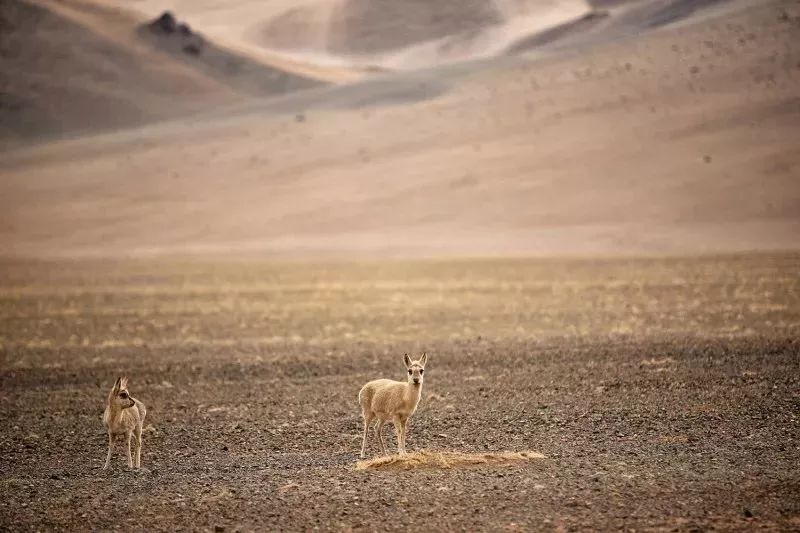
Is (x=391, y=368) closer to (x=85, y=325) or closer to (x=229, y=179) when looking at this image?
(x=85, y=325)

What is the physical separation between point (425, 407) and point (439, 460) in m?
3.90

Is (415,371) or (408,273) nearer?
(415,371)

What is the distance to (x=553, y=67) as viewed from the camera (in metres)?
79.3

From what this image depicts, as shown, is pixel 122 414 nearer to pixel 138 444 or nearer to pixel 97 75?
pixel 138 444

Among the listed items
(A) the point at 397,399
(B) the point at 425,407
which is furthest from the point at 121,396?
(B) the point at 425,407

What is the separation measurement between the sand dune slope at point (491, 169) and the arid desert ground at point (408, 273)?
26cm

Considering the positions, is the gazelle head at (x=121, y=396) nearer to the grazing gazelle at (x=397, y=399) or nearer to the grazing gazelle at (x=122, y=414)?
the grazing gazelle at (x=122, y=414)

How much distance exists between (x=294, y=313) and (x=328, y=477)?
18943 millimetres

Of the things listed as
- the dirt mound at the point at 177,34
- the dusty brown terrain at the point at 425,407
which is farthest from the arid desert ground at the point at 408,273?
the dirt mound at the point at 177,34

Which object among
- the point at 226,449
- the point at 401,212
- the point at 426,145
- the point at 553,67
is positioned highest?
the point at 553,67

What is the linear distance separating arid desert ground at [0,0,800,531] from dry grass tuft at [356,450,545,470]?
155mm

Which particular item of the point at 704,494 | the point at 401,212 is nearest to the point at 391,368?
the point at 704,494

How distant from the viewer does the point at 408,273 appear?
41.7 meters

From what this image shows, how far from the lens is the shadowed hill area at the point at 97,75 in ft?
326
